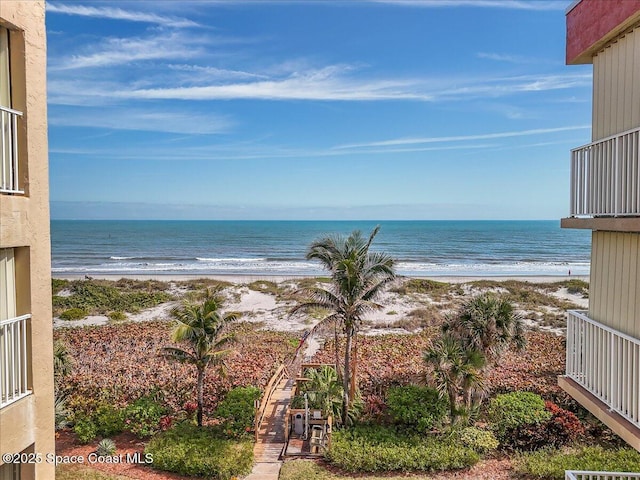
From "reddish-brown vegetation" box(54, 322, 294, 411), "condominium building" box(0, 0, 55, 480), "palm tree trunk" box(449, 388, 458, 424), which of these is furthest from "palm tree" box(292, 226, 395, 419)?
"condominium building" box(0, 0, 55, 480)

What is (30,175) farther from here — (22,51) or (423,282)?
(423,282)

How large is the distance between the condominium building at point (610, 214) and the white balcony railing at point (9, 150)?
7525mm

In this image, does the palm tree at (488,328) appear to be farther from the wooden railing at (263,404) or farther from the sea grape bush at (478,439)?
the wooden railing at (263,404)

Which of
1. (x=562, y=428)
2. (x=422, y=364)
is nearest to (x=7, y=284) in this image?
(x=562, y=428)

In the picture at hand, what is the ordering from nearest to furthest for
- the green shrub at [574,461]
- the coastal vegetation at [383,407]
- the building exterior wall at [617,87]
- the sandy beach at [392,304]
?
the building exterior wall at [617,87], the green shrub at [574,461], the coastal vegetation at [383,407], the sandy beach at [392,304]

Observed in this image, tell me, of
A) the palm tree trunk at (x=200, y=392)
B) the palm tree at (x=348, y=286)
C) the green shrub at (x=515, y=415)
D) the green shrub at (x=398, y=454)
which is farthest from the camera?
the palm tree at (x=348, y=286)

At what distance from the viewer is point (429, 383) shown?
1427cm

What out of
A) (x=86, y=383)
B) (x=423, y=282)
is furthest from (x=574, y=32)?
(x=423, y=282)

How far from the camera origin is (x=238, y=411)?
14.4m

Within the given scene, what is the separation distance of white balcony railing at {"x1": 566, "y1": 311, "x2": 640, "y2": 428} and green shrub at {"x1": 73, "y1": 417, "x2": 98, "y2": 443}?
12.7m

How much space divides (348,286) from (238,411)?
16.6 feet

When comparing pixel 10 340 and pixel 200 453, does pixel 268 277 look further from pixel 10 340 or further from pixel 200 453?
pixel 10 340

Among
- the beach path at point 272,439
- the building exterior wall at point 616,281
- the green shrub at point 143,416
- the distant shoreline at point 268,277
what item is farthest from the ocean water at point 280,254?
the building exterior wall at point 616,281

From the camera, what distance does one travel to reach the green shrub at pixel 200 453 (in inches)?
465
